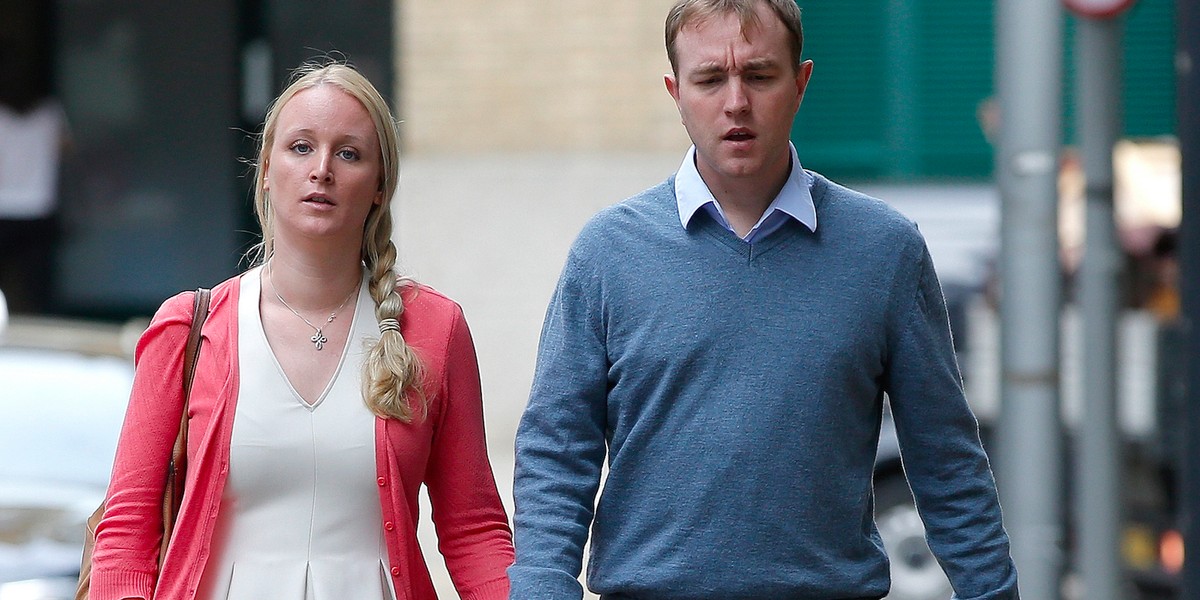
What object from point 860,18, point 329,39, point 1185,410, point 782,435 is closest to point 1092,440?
point 1185,410

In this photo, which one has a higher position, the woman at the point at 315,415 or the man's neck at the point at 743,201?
the man's neck at the point at 743,201

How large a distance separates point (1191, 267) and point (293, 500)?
9.46ft

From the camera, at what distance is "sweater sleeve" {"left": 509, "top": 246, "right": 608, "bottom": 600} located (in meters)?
3.05

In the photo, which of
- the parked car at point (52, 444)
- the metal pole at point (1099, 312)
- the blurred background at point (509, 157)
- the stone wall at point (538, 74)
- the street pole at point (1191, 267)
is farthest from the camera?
the stone wall at point (538, 74)

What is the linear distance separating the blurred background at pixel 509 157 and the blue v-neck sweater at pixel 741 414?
2331 millimetres

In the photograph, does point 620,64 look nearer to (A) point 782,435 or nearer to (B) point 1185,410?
(B) point 1185,410

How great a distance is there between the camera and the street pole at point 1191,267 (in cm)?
491

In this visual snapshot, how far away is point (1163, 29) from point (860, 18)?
1899 mm

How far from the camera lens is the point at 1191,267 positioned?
4.95m

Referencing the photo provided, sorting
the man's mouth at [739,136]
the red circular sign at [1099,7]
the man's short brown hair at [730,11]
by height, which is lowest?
the man's mouth at [739,136]

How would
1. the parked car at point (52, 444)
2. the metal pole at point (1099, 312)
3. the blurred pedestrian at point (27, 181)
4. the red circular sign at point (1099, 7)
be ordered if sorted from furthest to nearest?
1. the blurred pedestrian at point (27, 181)
2. the metal pole at point (1099, 312)
3. the red circular sign at point (1099, 7)
4. the parked car at point (52, 444)

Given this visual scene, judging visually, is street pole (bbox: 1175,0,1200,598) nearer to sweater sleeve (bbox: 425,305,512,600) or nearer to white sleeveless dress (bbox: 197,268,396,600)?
sweater sleeve (bbox: 425,305,512,600)

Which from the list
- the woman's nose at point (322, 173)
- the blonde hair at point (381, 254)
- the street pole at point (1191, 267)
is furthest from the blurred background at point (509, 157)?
the woman's nose at point (322, 173)

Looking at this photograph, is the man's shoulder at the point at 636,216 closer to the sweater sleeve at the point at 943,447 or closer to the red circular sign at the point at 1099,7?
the sweater sleeve at the point at 943,447
